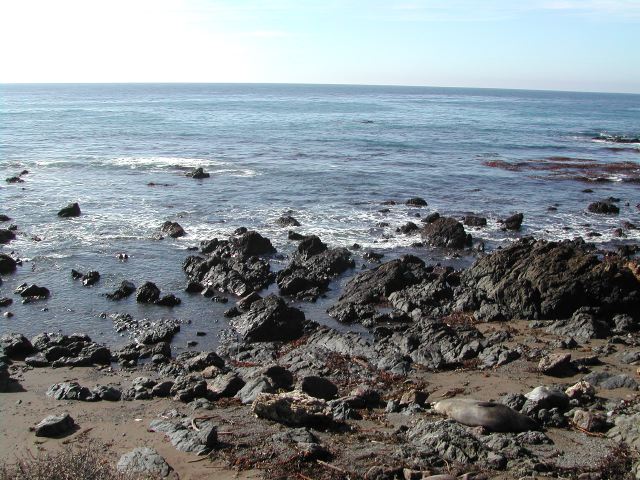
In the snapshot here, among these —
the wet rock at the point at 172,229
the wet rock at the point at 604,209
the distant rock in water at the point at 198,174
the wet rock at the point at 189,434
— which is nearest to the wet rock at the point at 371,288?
the wet rock at the point at 189,434

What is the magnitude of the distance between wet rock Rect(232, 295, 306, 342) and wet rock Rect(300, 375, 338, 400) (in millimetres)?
5390

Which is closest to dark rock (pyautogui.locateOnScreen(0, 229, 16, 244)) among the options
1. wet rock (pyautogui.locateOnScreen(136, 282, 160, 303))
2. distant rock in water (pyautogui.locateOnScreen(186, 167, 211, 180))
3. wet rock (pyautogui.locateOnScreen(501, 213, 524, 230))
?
wet rock (pyautogui.locateOnScreen(136, 282, 160, 303))

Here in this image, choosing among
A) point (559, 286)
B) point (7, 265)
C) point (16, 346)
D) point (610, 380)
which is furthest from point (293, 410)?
point (7, 265)

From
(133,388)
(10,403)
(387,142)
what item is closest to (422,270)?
(133,388)

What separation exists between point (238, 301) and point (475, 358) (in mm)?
9996

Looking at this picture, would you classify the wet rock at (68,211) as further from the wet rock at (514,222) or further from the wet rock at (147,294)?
the wet rock at (514,222)

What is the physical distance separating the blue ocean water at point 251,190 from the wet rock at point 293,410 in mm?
7612

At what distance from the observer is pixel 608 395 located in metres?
13.6

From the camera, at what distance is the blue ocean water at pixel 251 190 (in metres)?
26.9

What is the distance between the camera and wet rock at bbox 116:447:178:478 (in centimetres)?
1083

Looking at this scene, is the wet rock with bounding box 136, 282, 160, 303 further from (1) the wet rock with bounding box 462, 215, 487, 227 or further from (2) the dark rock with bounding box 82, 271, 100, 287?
(1) the wet rock with bounding box 462, 215, 487, 227

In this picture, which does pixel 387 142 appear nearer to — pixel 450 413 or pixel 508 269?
pixel 508 269

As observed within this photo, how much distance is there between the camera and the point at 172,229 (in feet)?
106

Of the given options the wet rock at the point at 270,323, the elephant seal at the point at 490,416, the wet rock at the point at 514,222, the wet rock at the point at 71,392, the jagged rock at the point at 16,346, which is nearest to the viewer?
the elephant seal at the point at 490,416
